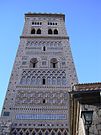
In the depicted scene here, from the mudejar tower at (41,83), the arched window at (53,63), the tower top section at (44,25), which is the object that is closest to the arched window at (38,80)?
the mudejar tower at (41,83)

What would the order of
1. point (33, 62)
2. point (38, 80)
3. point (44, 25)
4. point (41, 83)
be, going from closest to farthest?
point (41, 83), point (38, 80), point (33, 62), point (44, 25)

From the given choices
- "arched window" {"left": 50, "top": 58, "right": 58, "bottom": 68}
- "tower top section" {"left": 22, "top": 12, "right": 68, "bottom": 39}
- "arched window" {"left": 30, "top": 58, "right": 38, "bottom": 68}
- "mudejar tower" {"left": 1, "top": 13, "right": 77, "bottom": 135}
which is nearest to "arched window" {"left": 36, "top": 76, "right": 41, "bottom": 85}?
"mudejar tower" {"left": 1, "top": 13, "right": 77, "bottom": 135}

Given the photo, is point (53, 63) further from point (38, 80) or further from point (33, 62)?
point (38, 80)

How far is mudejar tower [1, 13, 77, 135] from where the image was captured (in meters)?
13.6

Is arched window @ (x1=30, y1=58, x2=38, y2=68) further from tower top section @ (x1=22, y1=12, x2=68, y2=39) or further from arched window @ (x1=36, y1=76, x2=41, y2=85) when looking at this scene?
tower top section @ (x1=22, y1=12, x2=68, y2=39)

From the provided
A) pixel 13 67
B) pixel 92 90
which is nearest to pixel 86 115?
pixel 92 90

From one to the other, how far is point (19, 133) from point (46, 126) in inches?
51.1

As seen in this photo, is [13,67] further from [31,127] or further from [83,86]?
[83,86]

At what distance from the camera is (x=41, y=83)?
16.2 meters

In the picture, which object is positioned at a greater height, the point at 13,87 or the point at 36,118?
the point at 13,87

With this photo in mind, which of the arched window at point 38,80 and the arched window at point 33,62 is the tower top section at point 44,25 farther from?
the arched window at point 38,80

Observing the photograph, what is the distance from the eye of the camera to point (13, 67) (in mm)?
17156

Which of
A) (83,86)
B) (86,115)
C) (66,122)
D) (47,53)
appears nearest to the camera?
(86,115)

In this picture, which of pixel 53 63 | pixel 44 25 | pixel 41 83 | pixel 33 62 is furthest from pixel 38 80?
pixel 44 25
